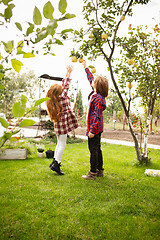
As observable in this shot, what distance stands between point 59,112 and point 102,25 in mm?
1658

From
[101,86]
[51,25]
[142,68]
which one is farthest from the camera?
[142,68]

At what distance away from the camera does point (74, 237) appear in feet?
4.96

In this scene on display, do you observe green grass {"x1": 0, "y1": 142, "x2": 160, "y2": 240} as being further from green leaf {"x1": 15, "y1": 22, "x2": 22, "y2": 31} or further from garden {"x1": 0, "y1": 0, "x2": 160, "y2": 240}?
green leaf {"x1": 15, "y1": 22, "x2": 22, "y2": 31}

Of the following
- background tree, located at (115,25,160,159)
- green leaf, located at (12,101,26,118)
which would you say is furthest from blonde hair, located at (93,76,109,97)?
green leaf, located at (12,101,26,118)

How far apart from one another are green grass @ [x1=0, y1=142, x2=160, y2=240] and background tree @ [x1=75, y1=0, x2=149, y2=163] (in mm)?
1399

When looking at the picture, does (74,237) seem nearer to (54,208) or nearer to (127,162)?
(54,208)

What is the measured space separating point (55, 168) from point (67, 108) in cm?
94

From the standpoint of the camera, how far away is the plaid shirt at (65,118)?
3.04 metres

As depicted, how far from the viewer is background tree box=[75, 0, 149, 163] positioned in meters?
3.12

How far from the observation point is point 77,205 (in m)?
2.01

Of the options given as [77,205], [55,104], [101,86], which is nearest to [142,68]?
[101,86]

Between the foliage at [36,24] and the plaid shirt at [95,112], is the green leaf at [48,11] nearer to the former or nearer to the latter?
the foliage at [36,24]

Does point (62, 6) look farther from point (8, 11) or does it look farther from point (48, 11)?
point (8, 11)

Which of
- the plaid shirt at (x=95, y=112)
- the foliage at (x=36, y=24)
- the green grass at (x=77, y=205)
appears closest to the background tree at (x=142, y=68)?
the plaid shirt at (x=95, y=112)
